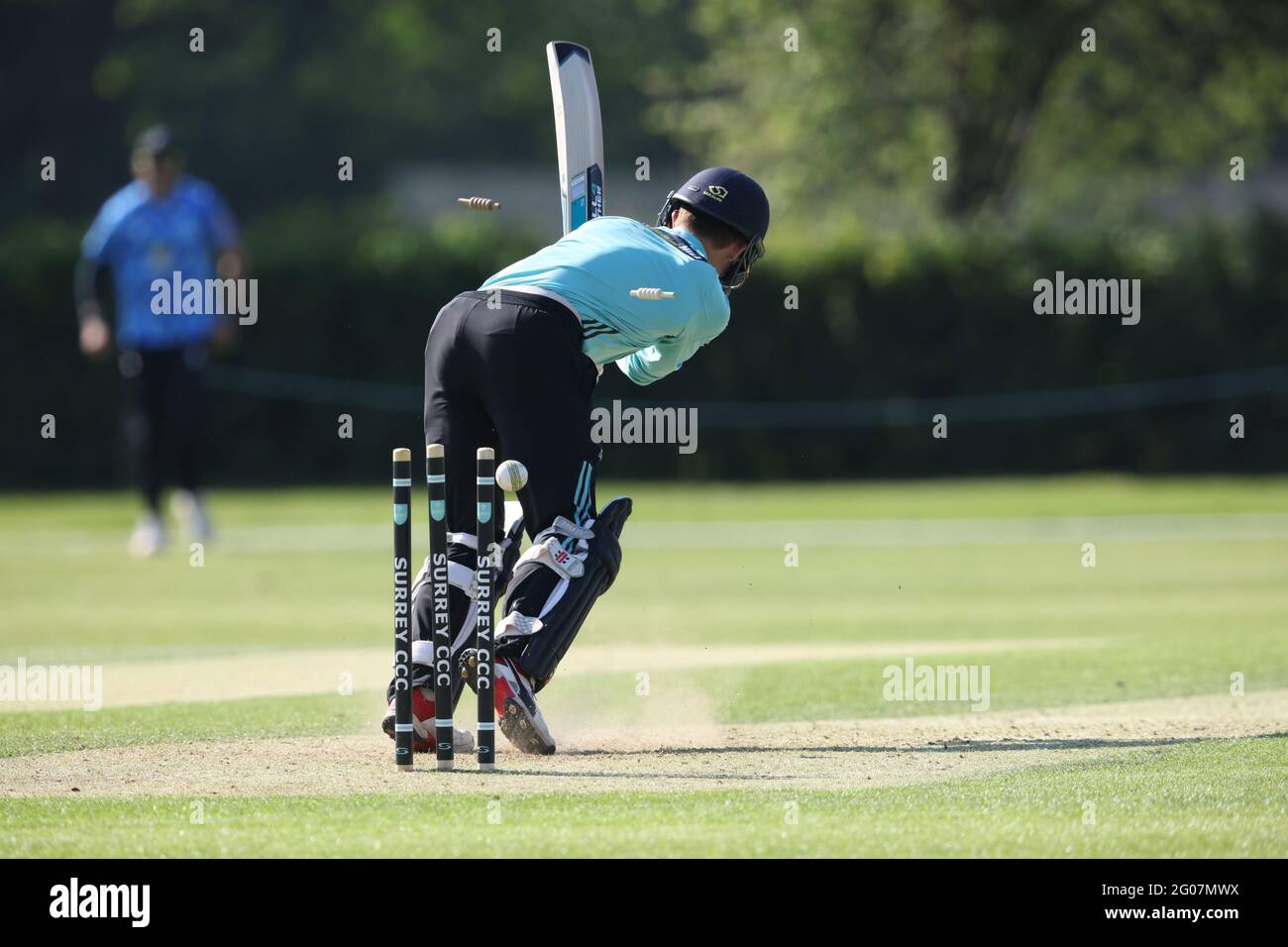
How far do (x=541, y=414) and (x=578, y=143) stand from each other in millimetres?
2074

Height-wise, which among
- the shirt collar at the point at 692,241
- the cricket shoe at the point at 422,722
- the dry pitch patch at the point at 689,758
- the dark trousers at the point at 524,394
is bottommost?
the dry pitch patch at the point at 689,758

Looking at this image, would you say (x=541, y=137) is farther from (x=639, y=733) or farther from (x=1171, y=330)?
(x=639, y=733)

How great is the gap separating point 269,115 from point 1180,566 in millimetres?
36926

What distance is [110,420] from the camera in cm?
2412

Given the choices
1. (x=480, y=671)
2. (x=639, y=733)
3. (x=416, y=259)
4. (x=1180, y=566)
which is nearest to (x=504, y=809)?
(x=480, y=671)

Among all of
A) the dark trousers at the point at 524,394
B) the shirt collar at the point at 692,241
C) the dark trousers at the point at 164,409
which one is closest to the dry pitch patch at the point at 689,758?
the dark trousers at the point at 524,394

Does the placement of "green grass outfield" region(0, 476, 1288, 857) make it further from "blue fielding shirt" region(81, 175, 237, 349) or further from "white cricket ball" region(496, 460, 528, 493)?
"blue fielding shirt" region(81, 175, 237, 349)

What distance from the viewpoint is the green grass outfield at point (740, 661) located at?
5.41 metres

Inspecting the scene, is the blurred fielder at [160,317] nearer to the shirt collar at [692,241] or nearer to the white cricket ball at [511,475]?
the shirt collar at [692,241]

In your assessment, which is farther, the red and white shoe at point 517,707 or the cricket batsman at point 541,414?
the cricket batsman at point 541,414

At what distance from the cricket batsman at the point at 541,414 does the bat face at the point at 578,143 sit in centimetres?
117

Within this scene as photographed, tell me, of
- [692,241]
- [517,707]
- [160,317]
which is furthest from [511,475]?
[160,317]

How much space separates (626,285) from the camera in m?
6.96

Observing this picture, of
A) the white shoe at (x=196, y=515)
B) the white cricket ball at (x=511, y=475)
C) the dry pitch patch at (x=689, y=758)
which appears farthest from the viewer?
the white shoe at (x=196, y=515)
